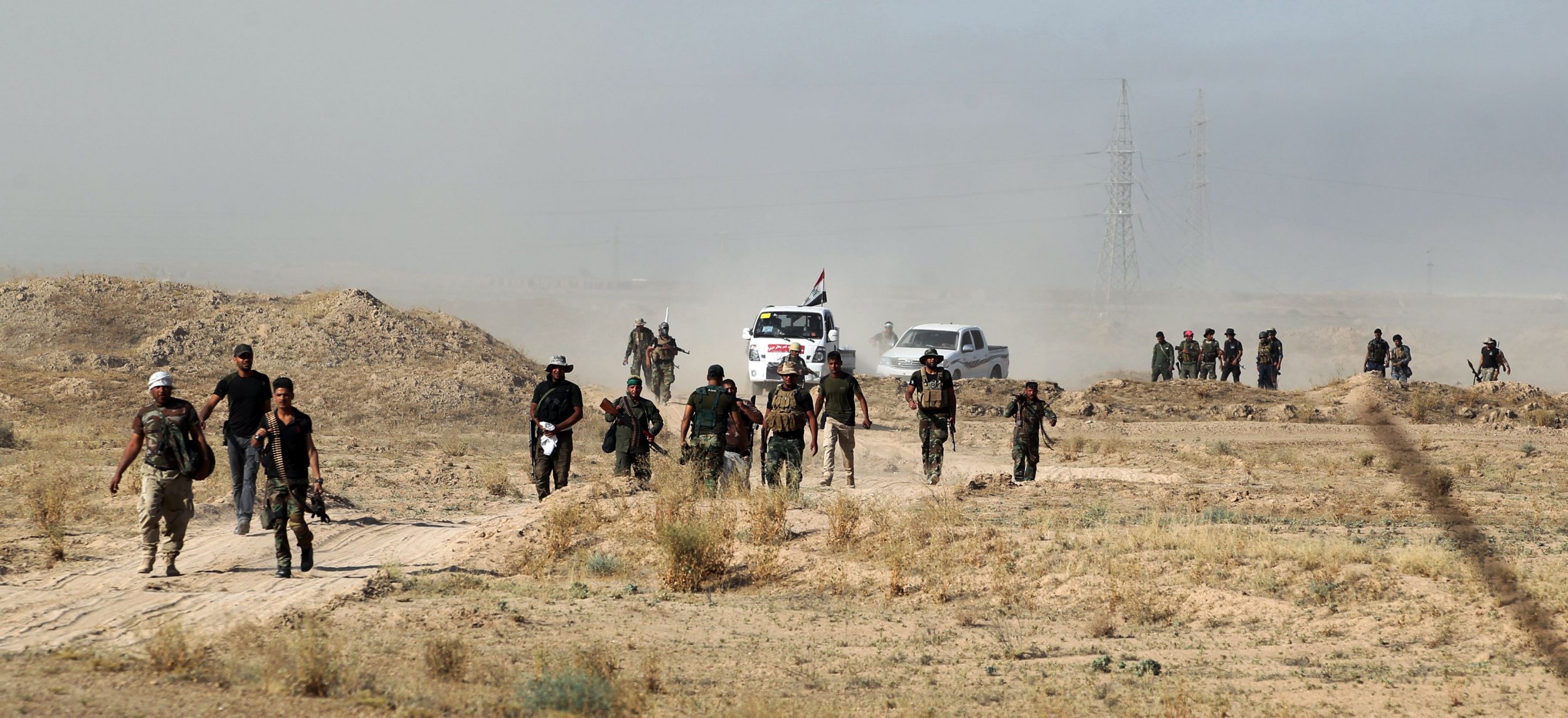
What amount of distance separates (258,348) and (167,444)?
67.6 ft

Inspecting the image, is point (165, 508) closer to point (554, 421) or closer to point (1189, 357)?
point (554, 421)

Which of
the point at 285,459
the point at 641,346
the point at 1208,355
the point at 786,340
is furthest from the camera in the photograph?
the point at 1208,355

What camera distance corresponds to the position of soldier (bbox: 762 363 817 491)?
41.0 ft

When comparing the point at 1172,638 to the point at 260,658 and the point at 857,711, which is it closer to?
the point at 857,711

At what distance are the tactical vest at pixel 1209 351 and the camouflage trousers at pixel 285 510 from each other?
22.9 m

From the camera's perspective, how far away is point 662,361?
2306 cm

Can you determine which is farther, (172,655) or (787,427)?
(787,427)

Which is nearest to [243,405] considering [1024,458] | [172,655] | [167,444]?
[167,444]

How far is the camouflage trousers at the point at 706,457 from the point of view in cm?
1192

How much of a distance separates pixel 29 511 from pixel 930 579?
28.4 feet

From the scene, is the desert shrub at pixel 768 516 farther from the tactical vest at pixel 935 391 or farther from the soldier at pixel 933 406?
the tactical vest at pixel 935 391

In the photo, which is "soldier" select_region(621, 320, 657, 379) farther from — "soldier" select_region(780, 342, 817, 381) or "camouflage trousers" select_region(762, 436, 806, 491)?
"camouflage trousers" select_region(762, 436, 806, 491)

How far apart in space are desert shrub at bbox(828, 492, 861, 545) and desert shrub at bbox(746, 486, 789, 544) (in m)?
0.43

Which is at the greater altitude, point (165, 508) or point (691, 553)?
point (165, 508)
